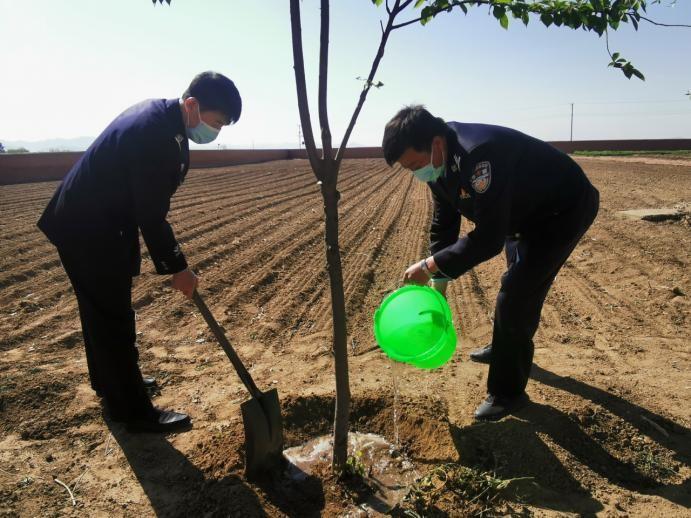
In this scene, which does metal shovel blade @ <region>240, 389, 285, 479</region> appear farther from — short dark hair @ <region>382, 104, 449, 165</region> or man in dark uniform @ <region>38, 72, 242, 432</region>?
short dark hair @ <region>382, 104, 449, 165</region>

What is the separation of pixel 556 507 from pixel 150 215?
2.36 meters

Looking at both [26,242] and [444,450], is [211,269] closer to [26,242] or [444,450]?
[26,242]

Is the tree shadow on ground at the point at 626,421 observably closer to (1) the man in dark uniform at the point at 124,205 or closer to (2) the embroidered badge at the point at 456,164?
(2) the embroidered badge at the point at 456,164

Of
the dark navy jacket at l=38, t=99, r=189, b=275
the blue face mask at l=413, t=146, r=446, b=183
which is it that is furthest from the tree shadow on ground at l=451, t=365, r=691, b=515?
the dark navy jacket at l=38, t=99, r=189, b=275

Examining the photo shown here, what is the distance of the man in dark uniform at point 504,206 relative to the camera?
2.37 meters

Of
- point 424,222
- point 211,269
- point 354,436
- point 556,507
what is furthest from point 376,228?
point 556,507

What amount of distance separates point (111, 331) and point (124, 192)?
764 millimetres

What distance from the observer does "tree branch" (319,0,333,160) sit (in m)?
1.99

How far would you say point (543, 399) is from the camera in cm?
306

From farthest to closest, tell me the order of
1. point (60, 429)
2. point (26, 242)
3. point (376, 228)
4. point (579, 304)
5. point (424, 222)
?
point (424, 222)
point (376, 228)
point (26, 242)
point (579, 304)
point (60, 429)

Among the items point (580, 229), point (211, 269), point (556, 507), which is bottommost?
point (556, 507)

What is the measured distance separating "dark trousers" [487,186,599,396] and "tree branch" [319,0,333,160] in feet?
4.19

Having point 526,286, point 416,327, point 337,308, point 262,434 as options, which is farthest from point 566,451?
point 262,434

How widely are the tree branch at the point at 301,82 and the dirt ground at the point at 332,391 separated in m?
1.65
